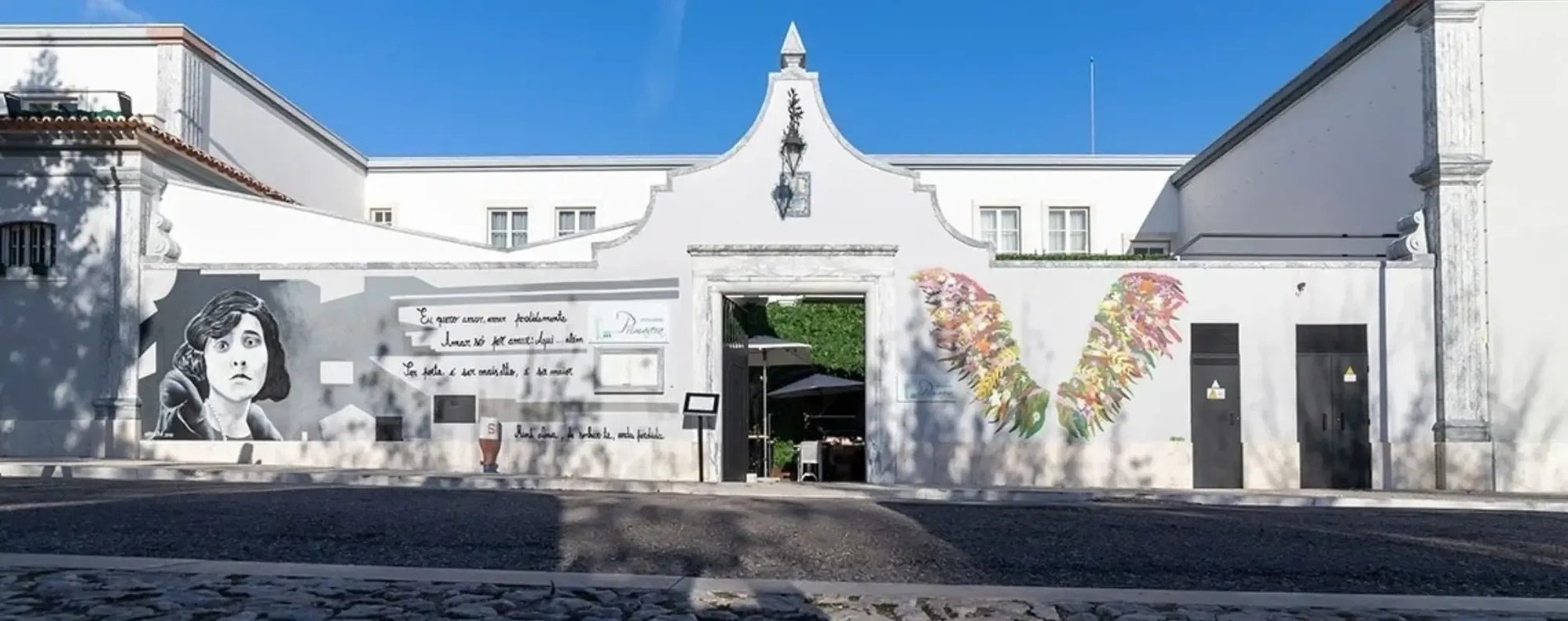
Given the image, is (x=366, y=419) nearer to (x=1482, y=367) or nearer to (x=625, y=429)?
(x=625, y=429)

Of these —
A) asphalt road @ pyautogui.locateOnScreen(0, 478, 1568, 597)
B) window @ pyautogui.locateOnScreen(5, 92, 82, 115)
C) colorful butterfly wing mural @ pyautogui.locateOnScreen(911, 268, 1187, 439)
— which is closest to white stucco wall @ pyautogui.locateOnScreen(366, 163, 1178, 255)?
window @ pyautogui.locateOnScreen(5, 92, 82, 115)

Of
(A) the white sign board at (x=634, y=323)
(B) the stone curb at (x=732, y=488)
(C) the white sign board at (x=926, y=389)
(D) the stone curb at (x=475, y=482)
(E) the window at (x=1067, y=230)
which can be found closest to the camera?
(B) the stone curb at (x=732, y=488)

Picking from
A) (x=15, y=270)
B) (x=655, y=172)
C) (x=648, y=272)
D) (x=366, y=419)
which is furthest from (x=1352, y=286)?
(x=15, y=270)

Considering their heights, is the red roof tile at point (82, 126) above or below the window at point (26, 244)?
above

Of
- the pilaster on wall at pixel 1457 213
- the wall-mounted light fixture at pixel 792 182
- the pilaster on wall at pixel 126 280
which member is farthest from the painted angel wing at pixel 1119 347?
the pilaster on wall at pixel 126 280

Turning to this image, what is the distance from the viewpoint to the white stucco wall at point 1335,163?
18547 millimetres

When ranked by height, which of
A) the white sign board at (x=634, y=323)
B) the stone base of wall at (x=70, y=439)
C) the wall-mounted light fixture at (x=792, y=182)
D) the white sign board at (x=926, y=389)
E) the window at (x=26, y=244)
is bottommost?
the stone base of wall at (x=70, y=439)

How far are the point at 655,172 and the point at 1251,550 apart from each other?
22.0 meters

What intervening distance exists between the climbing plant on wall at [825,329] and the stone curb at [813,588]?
576 inches

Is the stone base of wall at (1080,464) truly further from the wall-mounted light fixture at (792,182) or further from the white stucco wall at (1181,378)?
the wall-mounted light fixture at (792,182)

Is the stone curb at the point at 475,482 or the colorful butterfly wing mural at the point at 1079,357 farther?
the colorful butterfly wing mural at the point at 1079,357

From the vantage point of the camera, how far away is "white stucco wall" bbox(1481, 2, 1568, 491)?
56.7 ft

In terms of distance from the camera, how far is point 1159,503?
1441 cm

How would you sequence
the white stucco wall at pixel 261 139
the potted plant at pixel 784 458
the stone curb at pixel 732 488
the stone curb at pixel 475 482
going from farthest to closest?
the white stucco wall at pixel 261 139 < the potted plant at pixel 784 458 < the stone curb at pixel 475 482 < the stone curb at pixel 732 488
